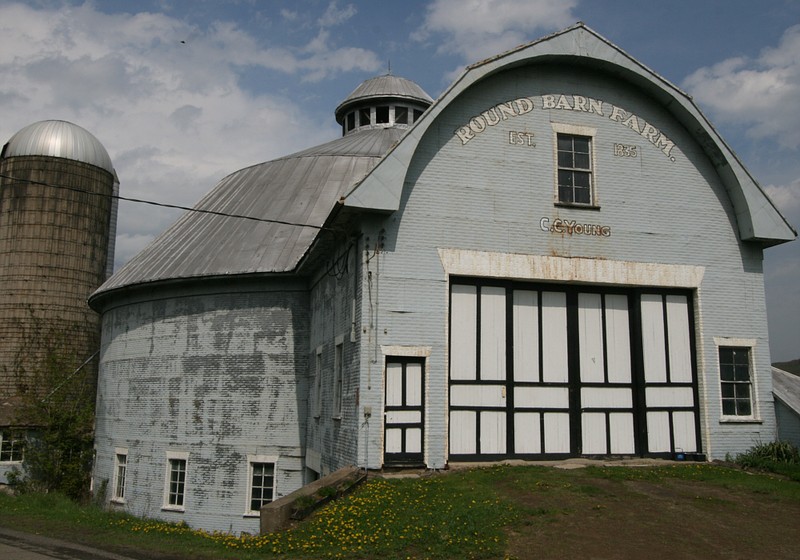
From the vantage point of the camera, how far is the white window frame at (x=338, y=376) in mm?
14164

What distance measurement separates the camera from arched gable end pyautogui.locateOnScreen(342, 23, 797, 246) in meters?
13.5

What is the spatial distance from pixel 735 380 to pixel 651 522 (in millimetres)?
6038

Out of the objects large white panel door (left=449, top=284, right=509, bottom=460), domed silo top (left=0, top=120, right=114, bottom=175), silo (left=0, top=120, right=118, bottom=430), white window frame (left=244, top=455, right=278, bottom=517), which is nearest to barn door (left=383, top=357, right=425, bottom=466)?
large white panel door (left=449, top=284, right=509, bottom=460)

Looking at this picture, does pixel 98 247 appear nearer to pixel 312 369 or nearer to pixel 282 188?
pixel 282 188

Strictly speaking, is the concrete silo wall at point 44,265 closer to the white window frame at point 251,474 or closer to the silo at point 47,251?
the silo at point 47,251

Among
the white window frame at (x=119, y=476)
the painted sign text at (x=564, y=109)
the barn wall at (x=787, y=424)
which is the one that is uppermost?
the painted sign text at (x=564, y=109)

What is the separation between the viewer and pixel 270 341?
1861 centimetres

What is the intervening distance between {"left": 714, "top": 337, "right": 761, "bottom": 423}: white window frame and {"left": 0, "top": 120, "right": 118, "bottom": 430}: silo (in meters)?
25.8

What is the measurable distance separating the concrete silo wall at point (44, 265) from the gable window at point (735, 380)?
26.1 metres

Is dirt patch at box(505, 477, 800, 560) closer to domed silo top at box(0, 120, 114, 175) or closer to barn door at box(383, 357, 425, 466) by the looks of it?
barn door at box(383, 357, 425, 466)

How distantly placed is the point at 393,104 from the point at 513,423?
62.8 ft

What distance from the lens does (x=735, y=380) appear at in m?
14.5

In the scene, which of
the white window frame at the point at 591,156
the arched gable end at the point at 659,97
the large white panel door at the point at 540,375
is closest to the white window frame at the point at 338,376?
the large white panel door at the point at 540,375

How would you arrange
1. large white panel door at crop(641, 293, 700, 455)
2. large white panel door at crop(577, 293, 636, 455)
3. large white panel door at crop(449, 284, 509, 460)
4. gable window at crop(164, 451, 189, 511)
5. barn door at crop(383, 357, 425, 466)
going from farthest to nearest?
gable window at crop(164, 451, 189, 511) → large white panel door at crop(641, 293, 700, 455) → large white panel door at crop(577, 293, 636, 455) → large white panel door at crop(449, 284, 509, 460) → barn door at crop(383, 357, 425, 466)
